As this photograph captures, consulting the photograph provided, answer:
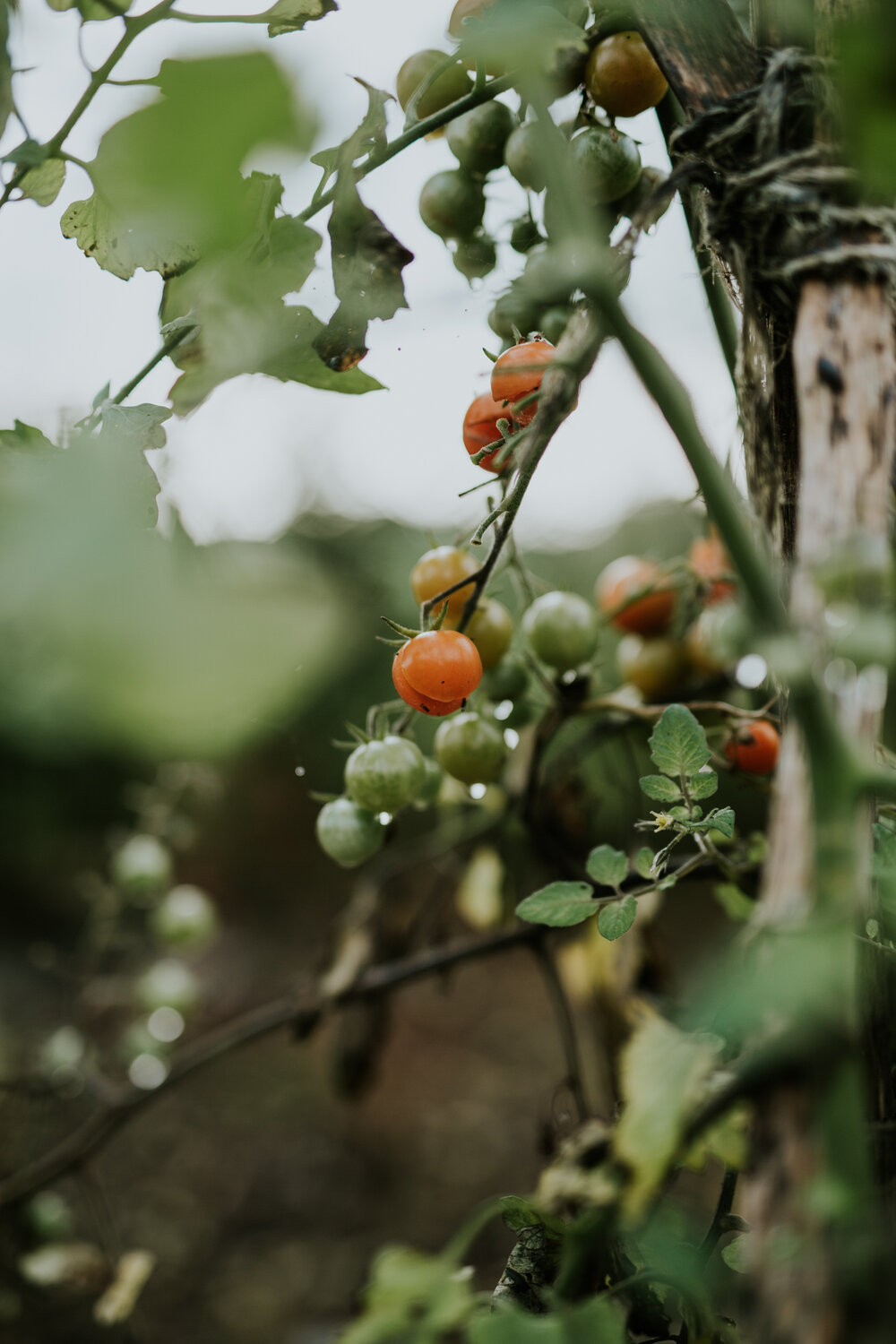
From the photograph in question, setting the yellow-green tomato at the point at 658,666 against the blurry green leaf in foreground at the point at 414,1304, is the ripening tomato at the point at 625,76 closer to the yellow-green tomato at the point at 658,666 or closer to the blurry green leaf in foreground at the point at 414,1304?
the yellow-green tomato at the point at 658,666

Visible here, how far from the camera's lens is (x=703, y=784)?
1.41 feet

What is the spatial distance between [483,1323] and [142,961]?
147cm

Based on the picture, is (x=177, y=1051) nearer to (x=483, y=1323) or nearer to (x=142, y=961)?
(x=142, y=961)

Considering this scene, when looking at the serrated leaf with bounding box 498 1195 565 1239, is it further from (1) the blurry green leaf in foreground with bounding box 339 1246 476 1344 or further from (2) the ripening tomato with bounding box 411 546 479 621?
(2) the ripening tomato with bounding box 411 546 479 621

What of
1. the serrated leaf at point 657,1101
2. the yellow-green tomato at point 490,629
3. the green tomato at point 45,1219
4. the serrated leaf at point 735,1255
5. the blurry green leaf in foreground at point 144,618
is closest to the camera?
the blurry green leaf in foreground at point 144,618

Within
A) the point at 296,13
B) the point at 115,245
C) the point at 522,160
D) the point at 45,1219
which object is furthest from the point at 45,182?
the point at 45,1219

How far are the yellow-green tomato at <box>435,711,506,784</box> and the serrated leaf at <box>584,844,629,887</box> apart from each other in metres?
0.14

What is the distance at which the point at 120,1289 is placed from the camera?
0.84 meters

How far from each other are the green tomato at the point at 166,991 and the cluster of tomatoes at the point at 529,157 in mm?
869

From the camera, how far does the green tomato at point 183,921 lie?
1043mm

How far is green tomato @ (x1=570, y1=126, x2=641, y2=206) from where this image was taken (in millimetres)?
488

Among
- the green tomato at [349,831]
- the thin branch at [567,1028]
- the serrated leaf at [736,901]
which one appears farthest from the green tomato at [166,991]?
the serrated leaf at [736,901]

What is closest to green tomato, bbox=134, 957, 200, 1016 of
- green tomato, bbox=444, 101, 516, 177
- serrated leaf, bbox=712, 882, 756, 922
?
serrated leaf, bbox=712, 882, 756, 922

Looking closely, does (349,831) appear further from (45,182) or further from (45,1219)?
(45,1219)
